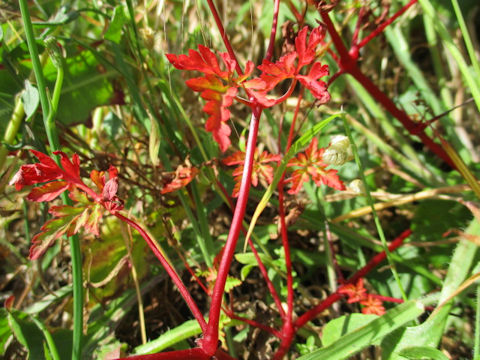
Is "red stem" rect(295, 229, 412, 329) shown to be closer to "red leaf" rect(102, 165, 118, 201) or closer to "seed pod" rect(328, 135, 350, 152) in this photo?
"seed pod" rect(328, 135, 350, 152)

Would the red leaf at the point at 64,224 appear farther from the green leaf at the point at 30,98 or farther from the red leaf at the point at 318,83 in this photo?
the red leaf at the point at 318,83

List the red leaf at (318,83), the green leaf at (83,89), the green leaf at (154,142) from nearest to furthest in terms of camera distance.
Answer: the red leaf at (318,83) → the green leaf at (154,142) → the green leaf at (83,89)

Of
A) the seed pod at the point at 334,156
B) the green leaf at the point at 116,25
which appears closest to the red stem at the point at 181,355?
the seed pod at the point at 334,156

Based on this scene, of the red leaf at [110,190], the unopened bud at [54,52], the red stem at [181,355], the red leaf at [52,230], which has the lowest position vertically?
the red stem at [181,355]

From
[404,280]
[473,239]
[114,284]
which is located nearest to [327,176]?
[473,239]

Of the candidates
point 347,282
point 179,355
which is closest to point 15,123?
point 179,355

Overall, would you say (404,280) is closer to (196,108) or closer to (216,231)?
(216,231)

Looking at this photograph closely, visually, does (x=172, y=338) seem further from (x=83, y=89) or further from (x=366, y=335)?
(x=83, y=89)
